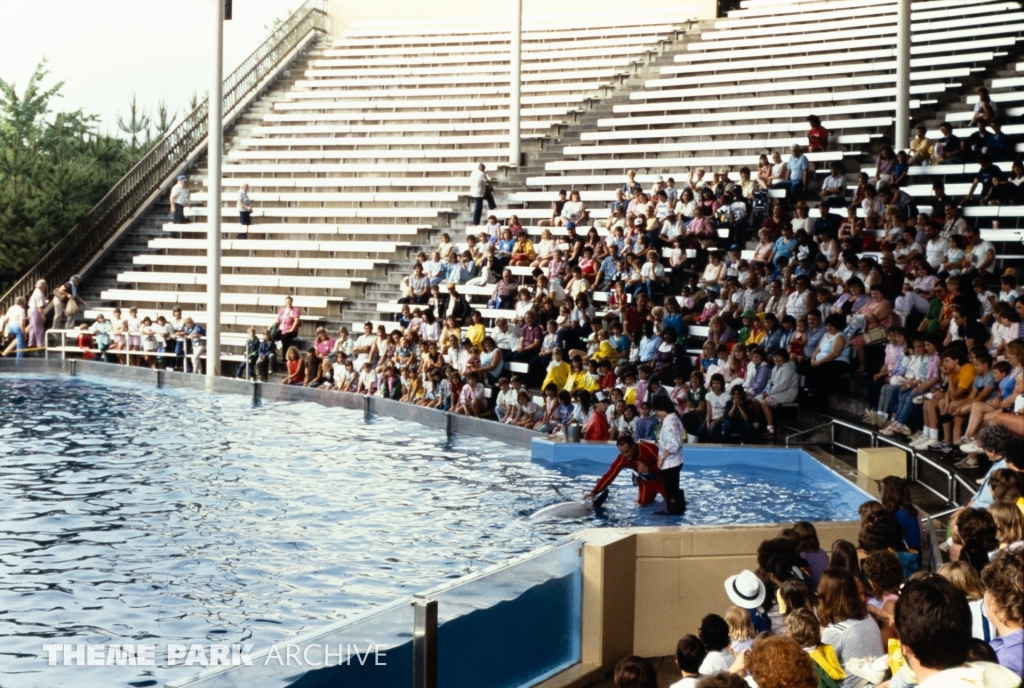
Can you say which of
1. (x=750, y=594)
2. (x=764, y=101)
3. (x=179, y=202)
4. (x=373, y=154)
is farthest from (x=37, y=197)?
(x=750, y=594)

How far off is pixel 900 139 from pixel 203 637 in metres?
15.9

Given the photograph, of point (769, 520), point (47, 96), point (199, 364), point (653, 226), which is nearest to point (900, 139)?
point (653, 226)

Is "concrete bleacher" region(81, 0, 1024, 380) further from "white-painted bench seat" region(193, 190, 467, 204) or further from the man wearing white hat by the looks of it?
the man wearing white hat

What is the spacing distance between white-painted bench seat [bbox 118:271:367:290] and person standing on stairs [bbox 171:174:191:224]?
71.5 inches

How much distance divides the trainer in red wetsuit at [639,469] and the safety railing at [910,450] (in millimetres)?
2157

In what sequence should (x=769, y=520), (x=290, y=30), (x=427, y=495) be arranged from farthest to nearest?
(x=290, y=30)
(x=427, y=495)
(x=769, y=520)

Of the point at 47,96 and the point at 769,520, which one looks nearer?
the point at 769,520

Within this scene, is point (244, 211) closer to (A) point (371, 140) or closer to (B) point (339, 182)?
(B) point (339, 182)

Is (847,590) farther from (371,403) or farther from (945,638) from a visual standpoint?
(371,403)

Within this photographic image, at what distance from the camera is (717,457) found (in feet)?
46.8

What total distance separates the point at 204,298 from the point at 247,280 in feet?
3.06

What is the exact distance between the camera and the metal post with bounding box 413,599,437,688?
19.8 feet

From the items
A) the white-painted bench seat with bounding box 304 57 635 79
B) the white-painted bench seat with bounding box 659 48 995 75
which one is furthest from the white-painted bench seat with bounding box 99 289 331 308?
the white-painted bench seat with bounding box 659 48 995 75

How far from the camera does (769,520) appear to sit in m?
11.7
